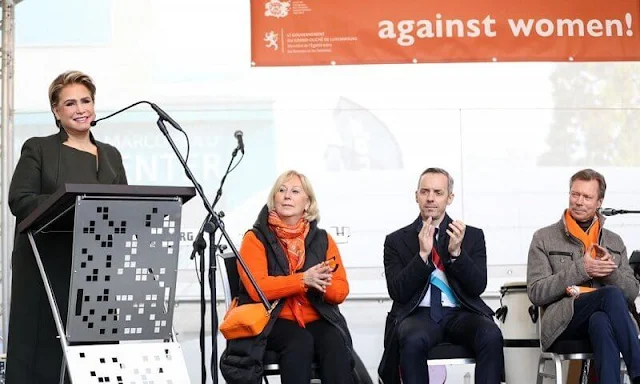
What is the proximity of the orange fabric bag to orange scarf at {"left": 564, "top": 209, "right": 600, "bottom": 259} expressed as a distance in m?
1.48

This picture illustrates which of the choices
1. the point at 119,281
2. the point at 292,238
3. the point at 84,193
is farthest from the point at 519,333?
the point at 84,193

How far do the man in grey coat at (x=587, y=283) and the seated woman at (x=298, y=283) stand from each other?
900mm

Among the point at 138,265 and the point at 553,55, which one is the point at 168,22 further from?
the point at 138,265

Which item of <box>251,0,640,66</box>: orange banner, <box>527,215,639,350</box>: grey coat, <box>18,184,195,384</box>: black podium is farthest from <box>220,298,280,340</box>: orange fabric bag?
<box>251,0,640,66</box>: orange banner

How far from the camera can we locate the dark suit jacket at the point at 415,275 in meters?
4.16

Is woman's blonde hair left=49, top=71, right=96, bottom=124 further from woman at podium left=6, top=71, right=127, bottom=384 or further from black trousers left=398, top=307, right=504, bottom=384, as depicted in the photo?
black trousers left=398, top=307, right=504, bottom=384

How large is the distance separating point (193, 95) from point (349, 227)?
113 cm

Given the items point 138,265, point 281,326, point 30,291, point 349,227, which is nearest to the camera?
point 138,265

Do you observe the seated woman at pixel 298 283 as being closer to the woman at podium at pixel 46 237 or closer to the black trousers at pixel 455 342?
the black trousers at pixel 455 342

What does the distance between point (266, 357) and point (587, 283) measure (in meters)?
1.50

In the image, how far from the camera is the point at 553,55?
18.3 ft

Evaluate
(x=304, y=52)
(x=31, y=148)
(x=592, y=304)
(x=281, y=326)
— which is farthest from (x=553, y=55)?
(x=31, y=148)

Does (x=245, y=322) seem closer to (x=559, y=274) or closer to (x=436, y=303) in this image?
(x=436, y=303)

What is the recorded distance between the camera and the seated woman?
3871 millimetres
